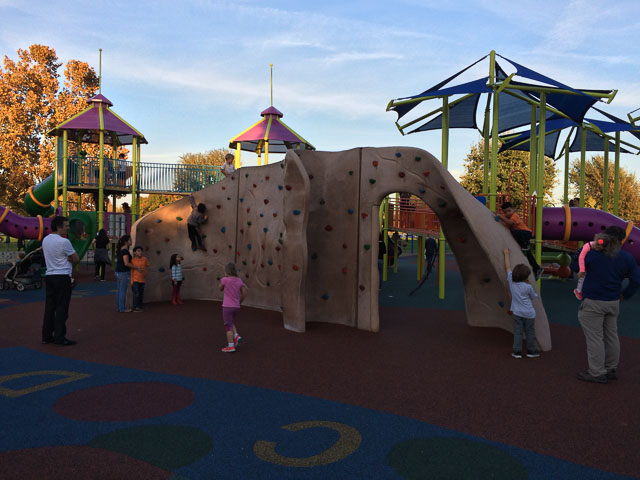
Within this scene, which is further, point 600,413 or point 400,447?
point 600,413

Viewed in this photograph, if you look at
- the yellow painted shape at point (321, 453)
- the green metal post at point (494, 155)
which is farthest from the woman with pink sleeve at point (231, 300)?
the green metal post at point (494, 155)

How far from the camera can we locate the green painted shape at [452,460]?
3.60m

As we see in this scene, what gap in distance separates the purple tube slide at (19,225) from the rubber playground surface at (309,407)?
10683mm

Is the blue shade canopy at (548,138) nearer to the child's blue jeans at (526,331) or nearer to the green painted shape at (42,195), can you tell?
the child's blue jeans at (526,331)

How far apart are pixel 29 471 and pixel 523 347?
676cm

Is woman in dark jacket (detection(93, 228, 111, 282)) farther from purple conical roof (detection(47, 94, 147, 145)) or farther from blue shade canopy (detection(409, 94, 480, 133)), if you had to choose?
blue shade canopy (detection(409, 94, 480, 133))

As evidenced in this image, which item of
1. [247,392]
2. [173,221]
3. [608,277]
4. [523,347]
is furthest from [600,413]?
[173,221]

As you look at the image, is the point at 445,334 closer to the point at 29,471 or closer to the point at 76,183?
the point at 29,471

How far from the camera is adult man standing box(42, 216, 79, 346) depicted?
283 inches

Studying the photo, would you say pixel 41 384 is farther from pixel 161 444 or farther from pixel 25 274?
pixel 25 274

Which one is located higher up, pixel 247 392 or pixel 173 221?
pixel 173 221

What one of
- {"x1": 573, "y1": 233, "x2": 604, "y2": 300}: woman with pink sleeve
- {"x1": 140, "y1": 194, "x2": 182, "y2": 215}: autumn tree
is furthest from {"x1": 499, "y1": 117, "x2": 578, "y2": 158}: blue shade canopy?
{"x1": 140, "y1": 194, "x2": 182, "y2": 215}: autumn tree

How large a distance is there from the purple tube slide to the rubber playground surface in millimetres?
10683

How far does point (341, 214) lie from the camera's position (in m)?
9.44
